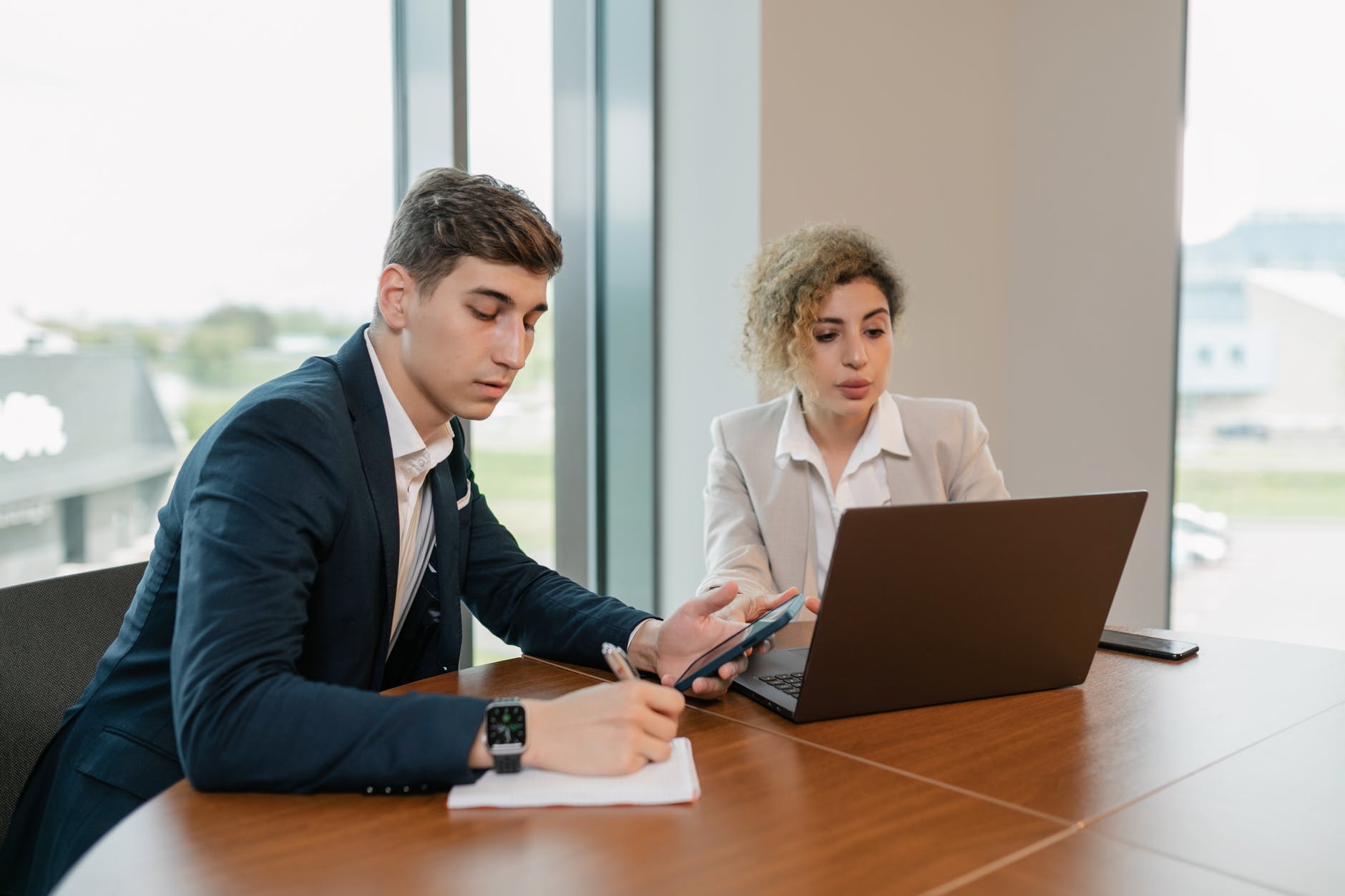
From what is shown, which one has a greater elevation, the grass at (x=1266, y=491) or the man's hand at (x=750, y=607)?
the man's hand at (x=750, y=607)

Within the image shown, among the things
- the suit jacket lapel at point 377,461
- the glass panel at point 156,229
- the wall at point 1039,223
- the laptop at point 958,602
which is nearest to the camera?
the laptop at point 958,602

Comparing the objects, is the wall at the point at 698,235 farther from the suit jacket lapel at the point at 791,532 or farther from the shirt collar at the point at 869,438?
the suit jacket lapel at the point at 791,532

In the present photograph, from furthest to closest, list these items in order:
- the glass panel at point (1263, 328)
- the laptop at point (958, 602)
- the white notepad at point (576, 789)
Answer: the glass panel at point (1263, 328) → the laptop at point (958, 602) → the white notepad at point (576, 789)

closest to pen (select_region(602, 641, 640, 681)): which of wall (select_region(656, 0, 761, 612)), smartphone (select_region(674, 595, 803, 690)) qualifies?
smartphone (select_region(674, 595, 803, 690))

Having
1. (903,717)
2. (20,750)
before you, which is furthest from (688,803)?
(20,750)

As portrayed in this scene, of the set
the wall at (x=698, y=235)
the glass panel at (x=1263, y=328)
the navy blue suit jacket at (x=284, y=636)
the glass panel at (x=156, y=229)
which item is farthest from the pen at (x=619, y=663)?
the glass panel at (x=1263, y=328)

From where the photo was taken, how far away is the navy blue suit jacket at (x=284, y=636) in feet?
3.50

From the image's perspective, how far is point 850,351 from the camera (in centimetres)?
238

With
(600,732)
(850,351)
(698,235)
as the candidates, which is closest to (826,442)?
(850,351)

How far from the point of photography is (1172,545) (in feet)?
12.8

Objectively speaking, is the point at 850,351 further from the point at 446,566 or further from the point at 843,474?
the point at 446,566

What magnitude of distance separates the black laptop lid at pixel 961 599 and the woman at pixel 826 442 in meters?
0.97

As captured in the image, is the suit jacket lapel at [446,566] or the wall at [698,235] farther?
the wall at [698,235]

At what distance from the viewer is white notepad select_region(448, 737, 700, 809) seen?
3.36 ft
